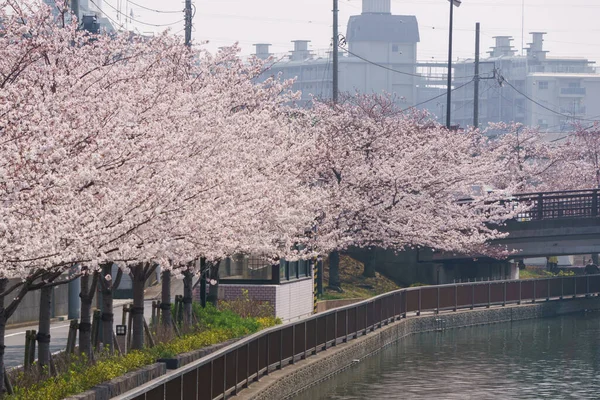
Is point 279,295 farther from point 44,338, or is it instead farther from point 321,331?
point 44,338

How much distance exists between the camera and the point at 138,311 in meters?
25.4

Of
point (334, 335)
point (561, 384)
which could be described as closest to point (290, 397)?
point (334, 335)

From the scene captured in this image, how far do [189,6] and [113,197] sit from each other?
20.5m

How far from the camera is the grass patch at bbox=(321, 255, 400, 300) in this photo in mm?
49531

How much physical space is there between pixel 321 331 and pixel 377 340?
7344mm

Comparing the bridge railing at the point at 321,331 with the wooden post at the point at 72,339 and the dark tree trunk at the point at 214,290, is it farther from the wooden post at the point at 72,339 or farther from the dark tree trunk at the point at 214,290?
the dark tree trunk at the point at 214,290

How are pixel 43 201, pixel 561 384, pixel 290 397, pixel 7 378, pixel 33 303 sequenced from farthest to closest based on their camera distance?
pixel 33 303 < pixel 561 384 < pixel 290 397 < pixel 7 378 < pixel 43 201

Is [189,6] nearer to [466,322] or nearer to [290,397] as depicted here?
[290,397]

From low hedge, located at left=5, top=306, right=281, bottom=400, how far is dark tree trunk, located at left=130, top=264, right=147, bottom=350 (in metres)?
0.48

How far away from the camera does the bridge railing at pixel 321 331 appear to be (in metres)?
19.8

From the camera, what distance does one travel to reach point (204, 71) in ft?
111

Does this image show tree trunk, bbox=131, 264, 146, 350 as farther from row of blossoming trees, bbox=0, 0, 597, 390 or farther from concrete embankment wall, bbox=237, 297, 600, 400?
concrete embankment wall, bbox=237, 297, 600, 400

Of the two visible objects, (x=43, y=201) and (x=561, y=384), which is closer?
(x=43, y=201)

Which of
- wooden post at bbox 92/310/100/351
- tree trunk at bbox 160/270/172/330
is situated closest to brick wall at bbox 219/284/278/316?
tree trunk at bbox 160/270/172/330
